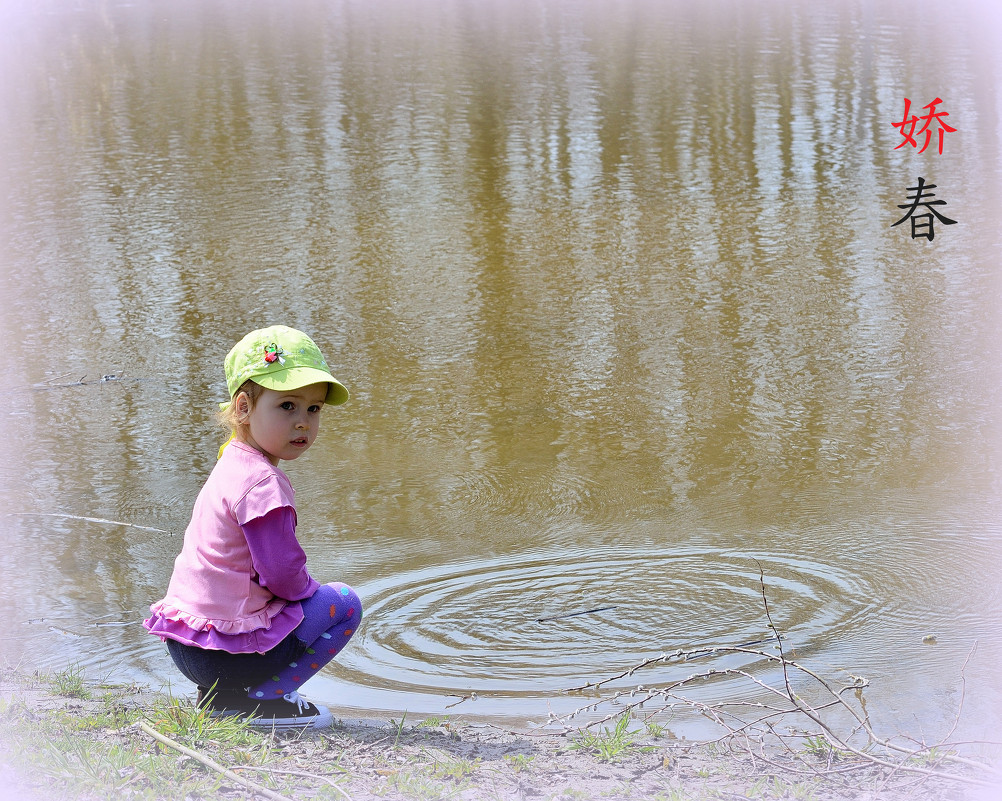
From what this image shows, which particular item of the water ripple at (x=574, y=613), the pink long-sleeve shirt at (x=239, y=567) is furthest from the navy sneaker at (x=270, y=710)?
the water ripple at (x=574, y=613)

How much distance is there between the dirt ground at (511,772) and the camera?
8.26 feet

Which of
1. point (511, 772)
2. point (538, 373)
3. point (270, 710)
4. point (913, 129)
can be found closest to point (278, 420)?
point (270, 710)

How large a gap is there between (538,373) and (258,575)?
10.3 ft

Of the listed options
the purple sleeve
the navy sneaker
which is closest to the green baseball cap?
the purple sleeve

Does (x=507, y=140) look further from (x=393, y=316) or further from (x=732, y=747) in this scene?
(x=732, y=747)

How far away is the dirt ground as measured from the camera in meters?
2.52

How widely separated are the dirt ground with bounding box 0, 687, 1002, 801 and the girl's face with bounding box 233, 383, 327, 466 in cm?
69

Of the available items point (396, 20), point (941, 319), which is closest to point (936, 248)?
point (941, 319)

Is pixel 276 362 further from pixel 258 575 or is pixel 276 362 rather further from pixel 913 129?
pixel 913 129

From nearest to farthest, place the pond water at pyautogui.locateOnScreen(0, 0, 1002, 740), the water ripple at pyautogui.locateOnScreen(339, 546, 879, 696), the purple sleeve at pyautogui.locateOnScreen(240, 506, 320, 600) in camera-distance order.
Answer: the purple sleeve at pyautogui.locateOnScreen(240, 506, 320, 600)
the water ripple at pyautogui.locateOnScreen(339, 546, 879, 696)
the pond water at pyautogui.locateOnScreen(0, 0, 1002, 740)

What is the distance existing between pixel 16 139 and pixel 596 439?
869 cm

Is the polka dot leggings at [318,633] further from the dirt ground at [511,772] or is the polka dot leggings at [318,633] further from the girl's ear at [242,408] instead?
the girl's ear at [242,408]

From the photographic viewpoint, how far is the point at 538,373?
5.87 metres

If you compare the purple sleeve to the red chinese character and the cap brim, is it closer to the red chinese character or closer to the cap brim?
the cap brim
